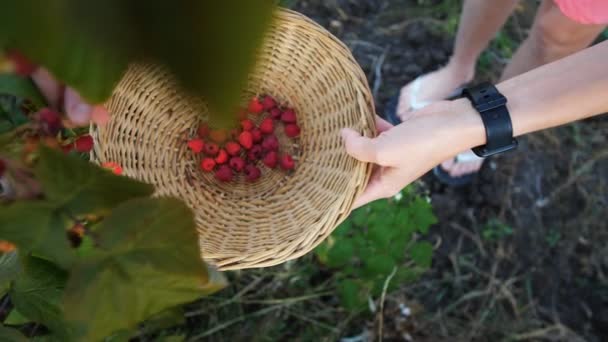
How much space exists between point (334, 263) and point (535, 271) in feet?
2.10

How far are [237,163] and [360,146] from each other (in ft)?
1.31

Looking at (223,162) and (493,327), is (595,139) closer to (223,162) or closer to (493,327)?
(493,327)

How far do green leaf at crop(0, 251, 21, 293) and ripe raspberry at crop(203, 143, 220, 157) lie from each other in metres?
0.59

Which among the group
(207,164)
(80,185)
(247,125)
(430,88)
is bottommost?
(80,185)

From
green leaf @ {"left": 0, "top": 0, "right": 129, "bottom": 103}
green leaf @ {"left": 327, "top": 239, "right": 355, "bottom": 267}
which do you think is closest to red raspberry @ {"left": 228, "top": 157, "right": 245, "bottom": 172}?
green leaf @ {"left": 327, "top": 239, "right": 355, "bottom": 267}

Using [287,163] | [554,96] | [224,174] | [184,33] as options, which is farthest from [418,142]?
[184,33]

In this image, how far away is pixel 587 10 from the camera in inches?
34.6

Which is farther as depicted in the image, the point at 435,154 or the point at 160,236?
the point at 435,154

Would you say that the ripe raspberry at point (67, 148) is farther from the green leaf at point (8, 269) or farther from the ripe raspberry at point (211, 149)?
the ripe raspberry at point (211, 149)

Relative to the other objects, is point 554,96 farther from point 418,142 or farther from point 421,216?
point 421,216

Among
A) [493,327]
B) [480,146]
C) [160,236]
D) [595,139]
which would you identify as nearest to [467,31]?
[480,146]

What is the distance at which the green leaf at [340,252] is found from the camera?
3.79 feet

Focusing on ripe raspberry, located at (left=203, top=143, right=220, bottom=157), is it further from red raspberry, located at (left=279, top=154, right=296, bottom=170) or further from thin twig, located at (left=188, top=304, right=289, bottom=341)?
thin twig, located at (left=188, top=304, right=289, bottom=341)

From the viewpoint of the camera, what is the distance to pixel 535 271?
1.42 m
